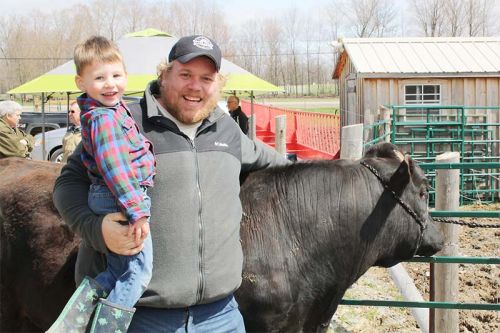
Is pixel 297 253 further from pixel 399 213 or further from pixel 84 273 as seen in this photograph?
pixel 84 273

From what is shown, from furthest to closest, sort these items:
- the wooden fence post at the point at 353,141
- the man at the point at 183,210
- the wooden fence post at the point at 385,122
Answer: the wooden fence post at the point at 385,122, the wooden fence post at the point at 353,141, the man at the point at 183,210

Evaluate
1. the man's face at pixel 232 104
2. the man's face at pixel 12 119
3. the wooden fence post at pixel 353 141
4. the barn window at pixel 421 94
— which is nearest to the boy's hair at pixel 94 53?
the wooden fence post at pixel 353 141

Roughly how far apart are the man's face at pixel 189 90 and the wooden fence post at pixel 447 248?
2.45m

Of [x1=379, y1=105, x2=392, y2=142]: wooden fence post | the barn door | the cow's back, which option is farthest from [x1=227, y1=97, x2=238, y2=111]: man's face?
the cow's back

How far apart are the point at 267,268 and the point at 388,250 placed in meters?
0.84

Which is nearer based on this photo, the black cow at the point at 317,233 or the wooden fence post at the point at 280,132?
the black cow at the point at 317,233

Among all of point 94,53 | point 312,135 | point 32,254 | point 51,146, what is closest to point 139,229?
point 94,53

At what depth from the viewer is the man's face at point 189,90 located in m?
2.39

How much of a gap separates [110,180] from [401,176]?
1.75 meters

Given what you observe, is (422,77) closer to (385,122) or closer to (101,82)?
(385,122)

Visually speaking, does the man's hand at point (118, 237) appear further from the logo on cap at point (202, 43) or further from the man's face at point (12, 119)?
the man's face at point (12, 119)

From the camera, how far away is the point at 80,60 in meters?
2.30

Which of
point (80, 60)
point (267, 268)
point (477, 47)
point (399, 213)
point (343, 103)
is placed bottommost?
point (267, 268)

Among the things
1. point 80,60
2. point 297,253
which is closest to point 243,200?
point 297,253
